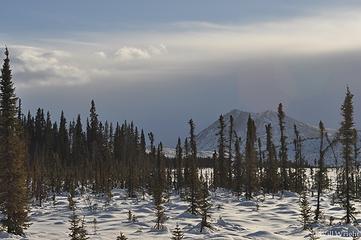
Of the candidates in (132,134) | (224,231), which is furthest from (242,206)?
(132,134)

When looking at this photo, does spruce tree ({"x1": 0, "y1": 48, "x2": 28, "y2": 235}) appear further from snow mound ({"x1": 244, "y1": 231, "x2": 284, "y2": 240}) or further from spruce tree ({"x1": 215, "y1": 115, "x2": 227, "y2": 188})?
spruce tree ({"x1": 215, "y1": 115, "x2": 227, "y2": 188})

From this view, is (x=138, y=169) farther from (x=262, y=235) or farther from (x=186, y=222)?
(x=262, y=235)

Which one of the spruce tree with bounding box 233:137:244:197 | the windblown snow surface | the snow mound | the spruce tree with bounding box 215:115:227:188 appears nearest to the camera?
the snow mound

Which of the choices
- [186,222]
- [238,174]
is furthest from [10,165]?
[238,174]

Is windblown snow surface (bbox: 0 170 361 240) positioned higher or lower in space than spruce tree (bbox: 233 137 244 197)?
lower

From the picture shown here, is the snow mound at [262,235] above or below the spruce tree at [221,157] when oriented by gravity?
below

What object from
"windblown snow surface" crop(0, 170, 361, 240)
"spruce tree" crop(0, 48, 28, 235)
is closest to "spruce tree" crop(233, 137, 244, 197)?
"windblown snow surface" crop(0, 170, 361, 240)

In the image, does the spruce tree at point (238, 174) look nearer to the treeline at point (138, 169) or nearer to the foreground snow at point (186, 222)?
the treeline at point (138, 169)

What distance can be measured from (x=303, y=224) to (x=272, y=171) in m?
29.8

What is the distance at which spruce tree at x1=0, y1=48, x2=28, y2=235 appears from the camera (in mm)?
31547

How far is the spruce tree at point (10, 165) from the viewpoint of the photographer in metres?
31.5

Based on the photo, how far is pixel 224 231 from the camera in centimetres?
3316

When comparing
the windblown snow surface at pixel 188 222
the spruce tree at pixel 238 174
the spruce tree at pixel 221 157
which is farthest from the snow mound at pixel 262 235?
the spruce tree at pixel 221 157

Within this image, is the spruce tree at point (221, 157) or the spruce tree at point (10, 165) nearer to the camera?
the spruce tree at point (10, 165)
